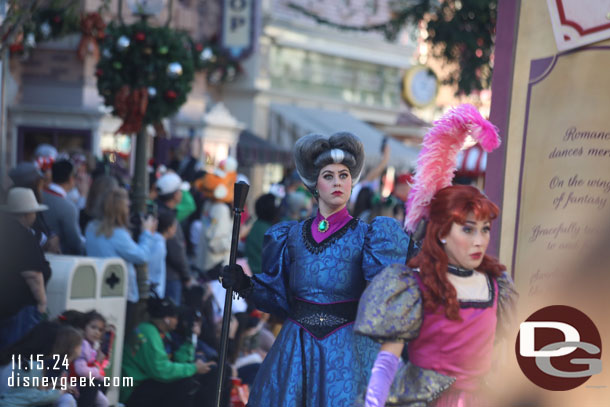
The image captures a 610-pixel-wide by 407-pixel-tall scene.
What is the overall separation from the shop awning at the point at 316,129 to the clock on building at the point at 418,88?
113 inches

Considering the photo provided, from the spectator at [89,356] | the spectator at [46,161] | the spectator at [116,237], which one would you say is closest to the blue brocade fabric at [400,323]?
the spectator at [89,356]

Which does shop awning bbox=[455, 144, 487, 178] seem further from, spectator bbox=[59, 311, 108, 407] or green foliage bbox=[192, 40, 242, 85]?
spectator bbox=[59, 311, 108, 407]

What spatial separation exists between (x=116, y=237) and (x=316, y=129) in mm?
16203

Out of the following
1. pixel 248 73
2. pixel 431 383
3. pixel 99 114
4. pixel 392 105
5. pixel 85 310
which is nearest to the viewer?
pixel 431 383

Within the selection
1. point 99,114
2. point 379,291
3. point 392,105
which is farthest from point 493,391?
point 392,105

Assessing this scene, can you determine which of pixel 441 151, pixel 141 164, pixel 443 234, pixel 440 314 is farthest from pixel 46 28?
pixel 440 314

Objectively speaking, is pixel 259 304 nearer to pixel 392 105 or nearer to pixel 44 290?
pixel 44 290

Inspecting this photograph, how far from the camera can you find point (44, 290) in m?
5.95

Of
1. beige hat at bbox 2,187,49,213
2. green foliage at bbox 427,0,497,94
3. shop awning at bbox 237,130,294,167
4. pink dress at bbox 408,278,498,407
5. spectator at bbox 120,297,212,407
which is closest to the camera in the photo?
pink dress at bbox 408,278,498,407

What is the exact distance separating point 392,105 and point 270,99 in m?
5.41

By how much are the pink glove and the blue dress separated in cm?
96

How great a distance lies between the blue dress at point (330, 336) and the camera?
14.8 ft

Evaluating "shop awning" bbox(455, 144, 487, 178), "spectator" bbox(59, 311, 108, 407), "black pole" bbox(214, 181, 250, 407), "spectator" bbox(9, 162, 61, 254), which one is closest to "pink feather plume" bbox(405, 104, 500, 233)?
"black pole" bbox(214, 181, 250, 407)

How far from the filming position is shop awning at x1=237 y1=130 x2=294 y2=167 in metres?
20.9
